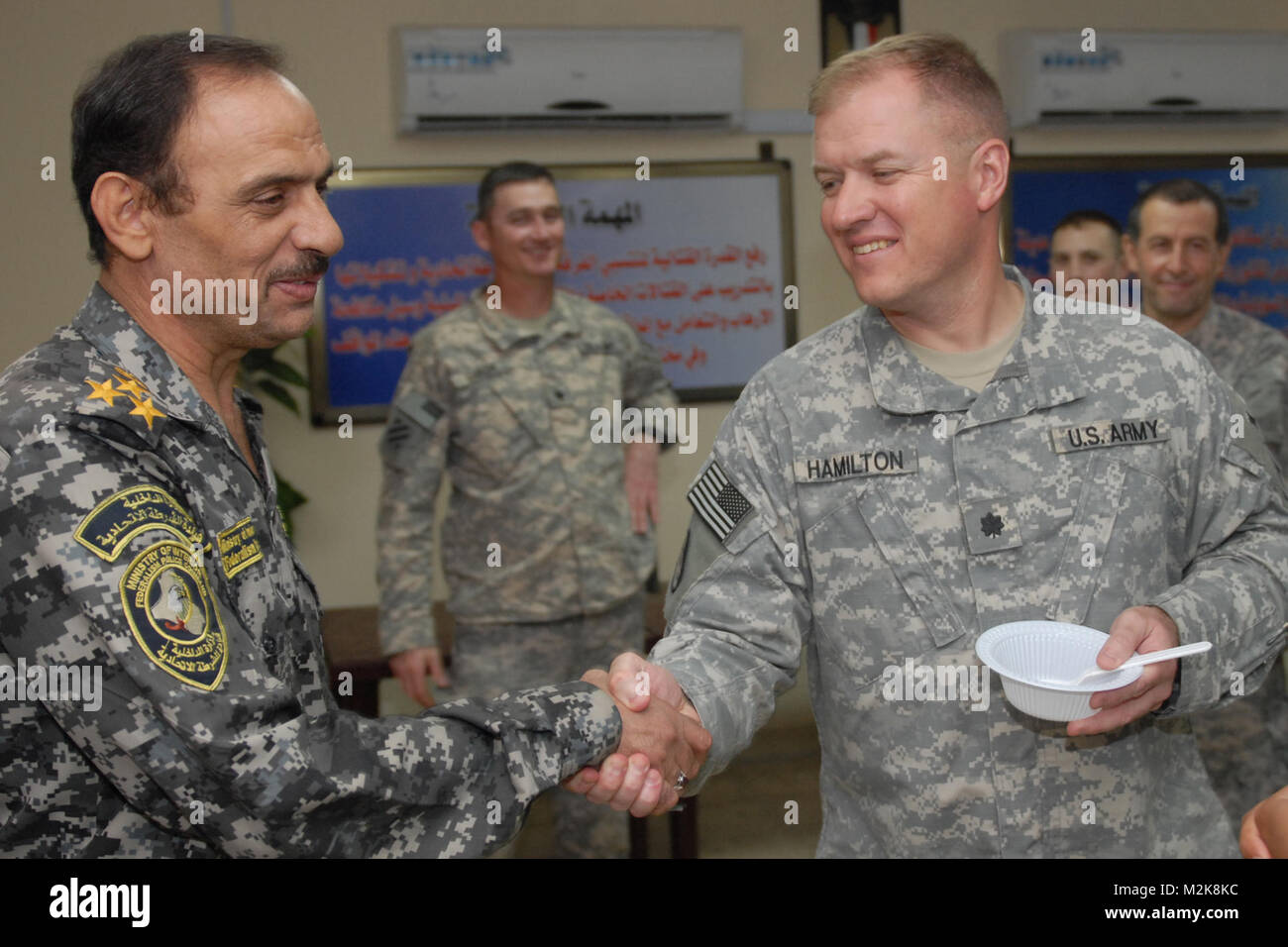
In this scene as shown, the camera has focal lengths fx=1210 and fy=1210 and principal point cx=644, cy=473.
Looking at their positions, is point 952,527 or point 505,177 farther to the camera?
point 505,177

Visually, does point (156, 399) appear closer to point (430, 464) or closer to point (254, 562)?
point (254, 562)

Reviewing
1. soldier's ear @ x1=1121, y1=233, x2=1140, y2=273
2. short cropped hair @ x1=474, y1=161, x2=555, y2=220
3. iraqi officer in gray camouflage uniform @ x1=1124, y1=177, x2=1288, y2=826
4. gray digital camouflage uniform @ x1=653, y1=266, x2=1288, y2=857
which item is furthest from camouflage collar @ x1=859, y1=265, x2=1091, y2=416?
soldier's ear @ x1=1121, y1=233, x2=1140, y2=273

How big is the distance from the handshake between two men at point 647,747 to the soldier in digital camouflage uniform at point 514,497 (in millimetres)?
1722

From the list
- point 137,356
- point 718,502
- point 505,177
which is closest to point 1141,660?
point 718,502

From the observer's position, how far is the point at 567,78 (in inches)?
189

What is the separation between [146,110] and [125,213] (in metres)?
0.13

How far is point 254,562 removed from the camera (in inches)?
58.6

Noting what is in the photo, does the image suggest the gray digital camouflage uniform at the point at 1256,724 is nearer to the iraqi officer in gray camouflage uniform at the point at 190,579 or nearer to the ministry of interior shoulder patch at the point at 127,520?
the iraqi officer in gray camouflage uniform at the point at 190,579

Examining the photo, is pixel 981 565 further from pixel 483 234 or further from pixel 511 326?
pixel 483 234

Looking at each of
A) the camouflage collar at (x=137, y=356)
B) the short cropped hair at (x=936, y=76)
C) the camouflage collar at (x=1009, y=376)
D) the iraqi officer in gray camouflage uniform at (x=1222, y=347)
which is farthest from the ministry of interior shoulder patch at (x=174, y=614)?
the iraqi officer in gray camouflage uniform at (x=1222, y=347)

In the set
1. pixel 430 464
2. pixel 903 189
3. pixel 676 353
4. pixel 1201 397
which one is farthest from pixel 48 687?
pixel 676 353

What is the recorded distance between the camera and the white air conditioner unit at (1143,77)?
205 inches
